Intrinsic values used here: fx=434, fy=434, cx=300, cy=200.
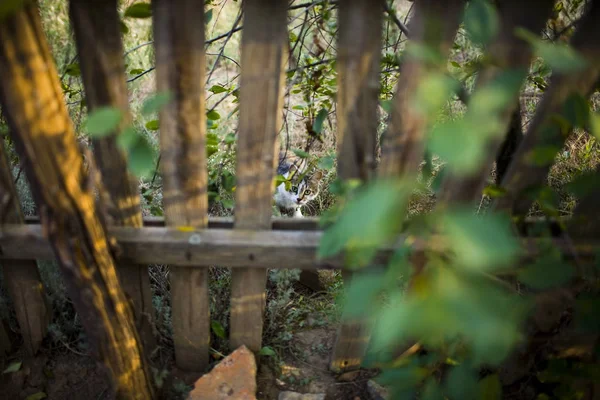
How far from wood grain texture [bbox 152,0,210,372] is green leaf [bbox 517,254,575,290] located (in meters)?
0.89

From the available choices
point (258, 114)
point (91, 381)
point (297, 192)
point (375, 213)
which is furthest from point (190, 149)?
point (297, 192)

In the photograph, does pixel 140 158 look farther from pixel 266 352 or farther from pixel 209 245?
pixel 266 352

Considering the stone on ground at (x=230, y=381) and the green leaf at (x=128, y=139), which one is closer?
the green leaf at (x=128, y=139)

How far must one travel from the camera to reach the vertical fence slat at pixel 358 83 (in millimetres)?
1058

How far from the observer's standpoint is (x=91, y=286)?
4.08 feet

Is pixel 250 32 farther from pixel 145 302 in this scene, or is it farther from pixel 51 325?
pixel 51 325

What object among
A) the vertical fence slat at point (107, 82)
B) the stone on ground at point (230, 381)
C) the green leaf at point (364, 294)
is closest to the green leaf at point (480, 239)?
the green leaf at point (364, 294)

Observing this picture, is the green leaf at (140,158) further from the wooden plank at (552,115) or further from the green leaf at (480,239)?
the wooden plank at (552,115)

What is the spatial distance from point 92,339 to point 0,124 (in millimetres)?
927

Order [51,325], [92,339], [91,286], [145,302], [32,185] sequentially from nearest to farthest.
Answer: [32,185] → [91,286] → [92,339] → [145,302] → [51,325]

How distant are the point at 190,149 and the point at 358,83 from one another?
493 mm

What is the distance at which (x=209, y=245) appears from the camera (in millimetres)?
1377

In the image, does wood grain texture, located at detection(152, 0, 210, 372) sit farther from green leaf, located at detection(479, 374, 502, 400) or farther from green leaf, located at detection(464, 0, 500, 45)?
green leaf, located at detection(479, 374, 502, 400)

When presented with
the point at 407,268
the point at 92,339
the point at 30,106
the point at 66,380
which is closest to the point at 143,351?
the point at 92,339
